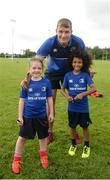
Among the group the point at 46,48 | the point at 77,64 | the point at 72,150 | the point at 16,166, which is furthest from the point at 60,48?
the point at 16,166

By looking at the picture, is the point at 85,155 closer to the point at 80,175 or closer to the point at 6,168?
the point at 80,175

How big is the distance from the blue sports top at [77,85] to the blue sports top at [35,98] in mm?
675

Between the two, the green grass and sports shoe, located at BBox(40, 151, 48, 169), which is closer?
the green grass

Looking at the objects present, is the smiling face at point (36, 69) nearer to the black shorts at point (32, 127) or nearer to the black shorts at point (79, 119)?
the black shorts at point (32, 127)

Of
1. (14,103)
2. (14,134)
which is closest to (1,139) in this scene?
(14,134)

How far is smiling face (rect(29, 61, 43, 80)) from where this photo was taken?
600cm

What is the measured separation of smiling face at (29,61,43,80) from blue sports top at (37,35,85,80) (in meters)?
1.03

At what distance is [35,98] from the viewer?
6.04 meters

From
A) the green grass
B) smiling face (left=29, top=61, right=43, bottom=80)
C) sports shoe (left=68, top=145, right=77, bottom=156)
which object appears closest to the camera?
the green grass

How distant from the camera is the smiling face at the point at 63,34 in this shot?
669 cm

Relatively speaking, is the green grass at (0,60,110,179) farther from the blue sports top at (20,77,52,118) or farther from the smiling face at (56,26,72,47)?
the smiling face at (56,26,72,47)

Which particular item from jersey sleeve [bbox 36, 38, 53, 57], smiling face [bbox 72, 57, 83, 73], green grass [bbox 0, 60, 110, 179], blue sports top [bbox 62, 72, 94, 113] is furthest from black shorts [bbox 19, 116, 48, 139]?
jersey sleeve [bbox 36, 38, 53, 57]

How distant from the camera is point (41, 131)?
20.1 ft

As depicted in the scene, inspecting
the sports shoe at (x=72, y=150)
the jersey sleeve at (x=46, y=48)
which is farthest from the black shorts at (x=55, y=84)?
the sports shoe at (x=72, y=150)
